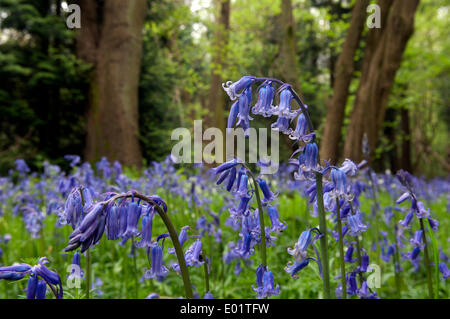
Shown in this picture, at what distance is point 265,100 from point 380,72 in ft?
19.9

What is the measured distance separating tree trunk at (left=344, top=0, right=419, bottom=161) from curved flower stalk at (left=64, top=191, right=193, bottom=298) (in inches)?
218

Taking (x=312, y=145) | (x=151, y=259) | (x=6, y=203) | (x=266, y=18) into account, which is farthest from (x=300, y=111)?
(x=266, y=18)

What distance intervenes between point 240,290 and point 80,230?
2.56 metres

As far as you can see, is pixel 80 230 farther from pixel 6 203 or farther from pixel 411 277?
pixel 6 203

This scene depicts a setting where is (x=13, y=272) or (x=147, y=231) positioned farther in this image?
(x=147, y=231)

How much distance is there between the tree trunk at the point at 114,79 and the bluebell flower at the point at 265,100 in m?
8.85

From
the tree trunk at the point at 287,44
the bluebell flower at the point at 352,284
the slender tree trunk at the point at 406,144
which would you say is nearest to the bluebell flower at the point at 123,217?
the bluebell flower at the point at 352,284

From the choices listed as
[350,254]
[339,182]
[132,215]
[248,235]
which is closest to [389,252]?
[350,254]

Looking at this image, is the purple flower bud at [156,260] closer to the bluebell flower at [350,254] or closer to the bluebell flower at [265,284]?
the bluebell flower at [265,284]

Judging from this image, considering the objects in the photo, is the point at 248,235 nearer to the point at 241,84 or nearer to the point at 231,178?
the point at 231,178

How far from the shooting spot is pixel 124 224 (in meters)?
1.13

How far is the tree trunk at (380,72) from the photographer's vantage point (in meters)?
6.34

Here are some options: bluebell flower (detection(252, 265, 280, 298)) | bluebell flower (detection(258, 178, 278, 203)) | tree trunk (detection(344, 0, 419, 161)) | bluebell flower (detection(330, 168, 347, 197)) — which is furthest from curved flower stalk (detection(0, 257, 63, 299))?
tree trunk (detection(344, 0, 419, 161))

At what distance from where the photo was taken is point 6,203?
5629 mm
